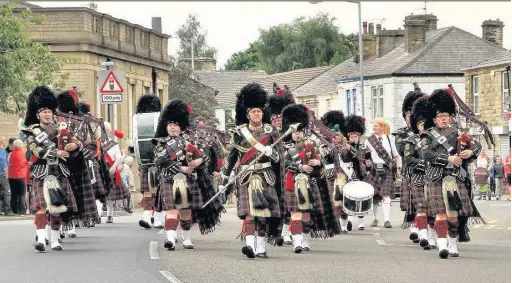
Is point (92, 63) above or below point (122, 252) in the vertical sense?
above

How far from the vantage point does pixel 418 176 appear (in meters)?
19.9

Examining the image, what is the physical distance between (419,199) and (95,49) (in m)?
32.8

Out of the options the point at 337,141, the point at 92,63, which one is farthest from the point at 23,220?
the point at 92,63

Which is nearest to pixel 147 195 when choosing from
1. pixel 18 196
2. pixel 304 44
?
pixel 18 196

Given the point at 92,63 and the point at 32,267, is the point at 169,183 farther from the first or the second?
the point at 92,63

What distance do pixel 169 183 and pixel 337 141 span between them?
15.9 ft

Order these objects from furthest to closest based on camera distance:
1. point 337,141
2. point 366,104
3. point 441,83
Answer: point 366,104
point 441,83
point 337,141

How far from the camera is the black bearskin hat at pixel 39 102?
1903 cm

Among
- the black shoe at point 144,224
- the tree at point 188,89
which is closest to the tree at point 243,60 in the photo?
the tree at point 188,89

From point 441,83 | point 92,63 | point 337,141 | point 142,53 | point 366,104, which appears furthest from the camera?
point 366,104

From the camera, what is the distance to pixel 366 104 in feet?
256

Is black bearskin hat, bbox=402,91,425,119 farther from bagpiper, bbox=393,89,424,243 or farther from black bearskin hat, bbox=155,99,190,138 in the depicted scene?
black bearskin hat, bbox=155,99,190,138

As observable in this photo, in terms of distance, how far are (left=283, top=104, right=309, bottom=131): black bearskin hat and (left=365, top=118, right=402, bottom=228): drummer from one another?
5.54 m

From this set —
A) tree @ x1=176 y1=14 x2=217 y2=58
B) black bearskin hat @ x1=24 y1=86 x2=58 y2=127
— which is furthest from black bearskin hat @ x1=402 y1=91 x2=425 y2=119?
tree @ x1=176 y1=14 x2=217 y2=58
